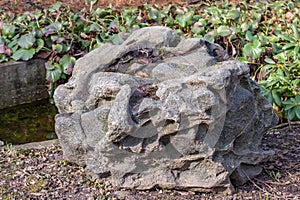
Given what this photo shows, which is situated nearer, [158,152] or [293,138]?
[158,152]

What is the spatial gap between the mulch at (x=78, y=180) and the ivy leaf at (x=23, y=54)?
1.63 meters

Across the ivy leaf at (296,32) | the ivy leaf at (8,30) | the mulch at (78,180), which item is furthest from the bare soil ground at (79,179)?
the ivy leaf at (8,30)

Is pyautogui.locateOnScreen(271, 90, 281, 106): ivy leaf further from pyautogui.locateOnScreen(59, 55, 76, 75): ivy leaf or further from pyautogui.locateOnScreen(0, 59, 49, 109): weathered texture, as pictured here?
pyautogui.locateOnScreen(0, 59, 49, 109): weathered texture

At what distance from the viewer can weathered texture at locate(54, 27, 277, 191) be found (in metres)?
2.37

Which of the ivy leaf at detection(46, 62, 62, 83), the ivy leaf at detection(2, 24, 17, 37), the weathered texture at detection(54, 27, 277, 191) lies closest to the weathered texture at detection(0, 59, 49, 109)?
the ivy leaf at detection(46, 62, 62, 83)

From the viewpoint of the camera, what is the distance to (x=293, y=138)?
11.1 feet

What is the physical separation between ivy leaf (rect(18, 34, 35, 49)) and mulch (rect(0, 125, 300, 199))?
5.66 ft

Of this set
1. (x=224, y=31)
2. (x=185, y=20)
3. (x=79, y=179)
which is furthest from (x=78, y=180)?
(x=185, y=20)

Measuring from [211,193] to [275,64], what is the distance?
2.08 m

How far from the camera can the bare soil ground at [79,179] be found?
267 cm

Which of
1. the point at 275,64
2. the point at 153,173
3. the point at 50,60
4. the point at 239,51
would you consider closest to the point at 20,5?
the point at 50,60

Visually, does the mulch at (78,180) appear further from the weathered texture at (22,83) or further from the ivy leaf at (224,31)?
the ivy leaf at (224,31)

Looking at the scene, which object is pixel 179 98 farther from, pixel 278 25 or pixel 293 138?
pixel 278 25

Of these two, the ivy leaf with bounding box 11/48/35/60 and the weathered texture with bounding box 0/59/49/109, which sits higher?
the ivy leaf with bounding box 11/48/35/60
